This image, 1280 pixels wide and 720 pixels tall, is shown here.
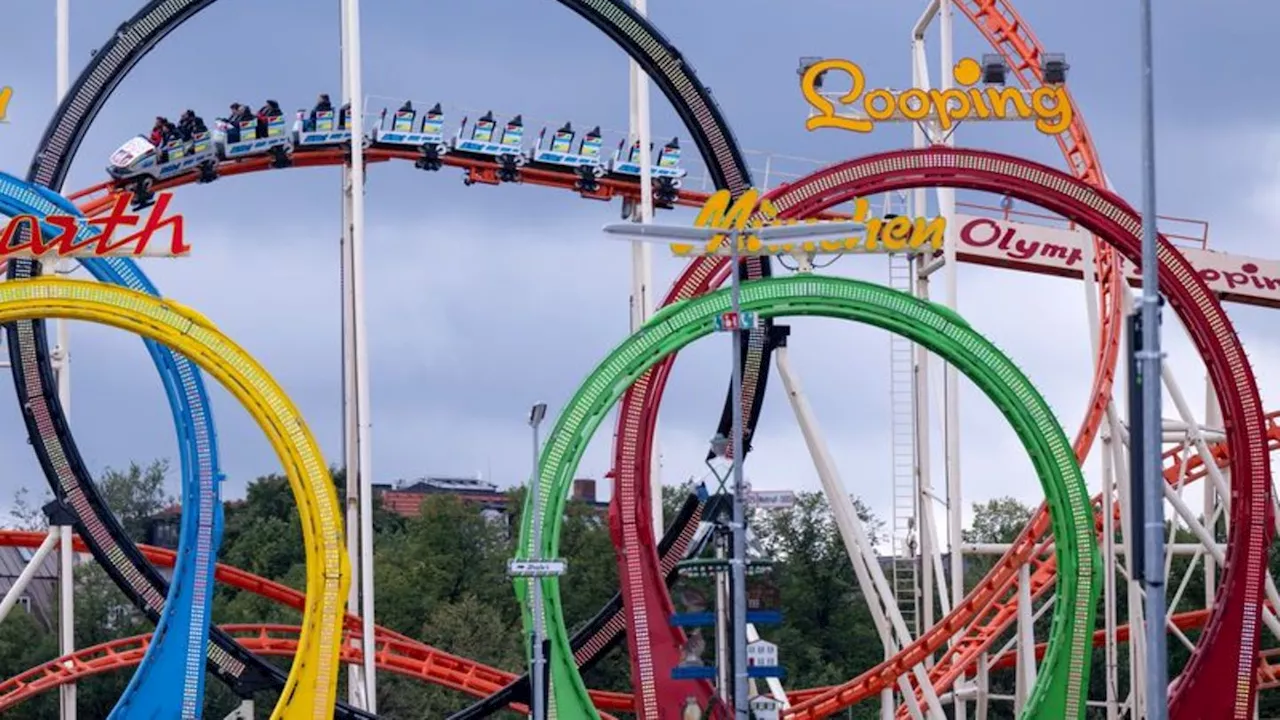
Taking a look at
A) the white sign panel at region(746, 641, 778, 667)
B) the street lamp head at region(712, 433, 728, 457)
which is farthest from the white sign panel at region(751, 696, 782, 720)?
the street lamp head at region(712, 433, 728, 457)

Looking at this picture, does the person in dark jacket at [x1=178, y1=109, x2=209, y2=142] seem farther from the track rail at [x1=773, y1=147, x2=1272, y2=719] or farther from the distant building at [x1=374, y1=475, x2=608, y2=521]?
the distant building at [x1=374, y1=475, x2=608, y2=521]

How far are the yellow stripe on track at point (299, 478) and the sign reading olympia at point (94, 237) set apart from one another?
2.23ft

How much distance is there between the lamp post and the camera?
1025 inches

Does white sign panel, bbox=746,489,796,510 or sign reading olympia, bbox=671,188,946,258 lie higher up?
sign reading olympia, bbox=671,188,946,258

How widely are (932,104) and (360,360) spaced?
26.1 ft

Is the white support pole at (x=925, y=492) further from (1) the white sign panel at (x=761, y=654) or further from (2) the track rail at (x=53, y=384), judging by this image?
(1) the white sign panel at (x=761, y=654)

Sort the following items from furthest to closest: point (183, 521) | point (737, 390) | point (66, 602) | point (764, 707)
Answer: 1. point (66, 602)
2. point (183, 521)
3. point (737, 390)
4. point (764, 707)

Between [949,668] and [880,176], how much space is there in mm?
8748

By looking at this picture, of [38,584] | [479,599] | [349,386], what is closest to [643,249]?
[349,386]

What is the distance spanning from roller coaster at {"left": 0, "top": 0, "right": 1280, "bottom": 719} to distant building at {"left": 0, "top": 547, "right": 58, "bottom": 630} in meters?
34.8

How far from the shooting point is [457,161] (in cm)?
4597

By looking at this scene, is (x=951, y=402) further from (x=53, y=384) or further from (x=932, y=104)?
(x=53, y=384)

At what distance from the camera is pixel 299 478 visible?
103 feet

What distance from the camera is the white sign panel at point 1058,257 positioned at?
42.7m
